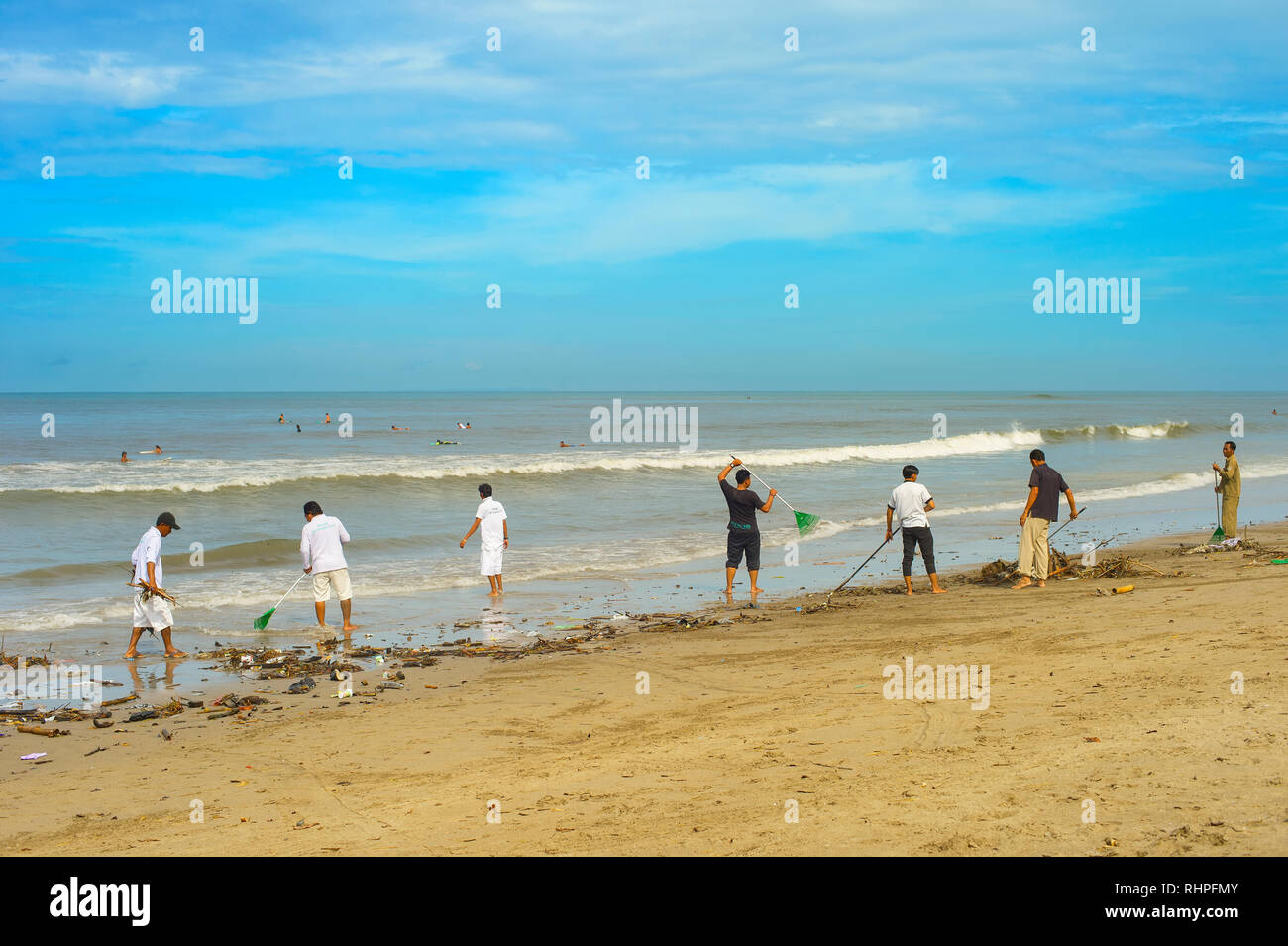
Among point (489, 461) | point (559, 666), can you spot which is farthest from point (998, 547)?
point (489, 461)

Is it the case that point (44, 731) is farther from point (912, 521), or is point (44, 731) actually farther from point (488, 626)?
point (912, 521)

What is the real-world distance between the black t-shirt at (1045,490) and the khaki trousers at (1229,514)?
14.2 ft

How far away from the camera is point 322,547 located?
11.5 meters

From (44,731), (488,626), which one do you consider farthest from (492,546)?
(44,731)

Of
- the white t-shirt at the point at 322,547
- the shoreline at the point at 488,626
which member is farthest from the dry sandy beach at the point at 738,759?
the white t-shirt at the point at 322,547

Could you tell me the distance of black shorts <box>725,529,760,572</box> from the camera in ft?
41.3

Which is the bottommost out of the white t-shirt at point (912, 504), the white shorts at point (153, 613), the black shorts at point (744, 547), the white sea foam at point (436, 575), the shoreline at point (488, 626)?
the shoreline at point (488, 626)

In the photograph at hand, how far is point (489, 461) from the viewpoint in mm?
35812

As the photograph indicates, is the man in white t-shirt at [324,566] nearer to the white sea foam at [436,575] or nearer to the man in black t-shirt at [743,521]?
the white sea foam at [436,575]

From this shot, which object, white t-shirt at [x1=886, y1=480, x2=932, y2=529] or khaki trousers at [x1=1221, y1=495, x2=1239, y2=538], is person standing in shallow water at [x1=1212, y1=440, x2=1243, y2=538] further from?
white t-shirt at [x1=886, y1=480, x2=932, y2=529]

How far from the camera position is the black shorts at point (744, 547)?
12.6m

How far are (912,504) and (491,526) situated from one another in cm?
590

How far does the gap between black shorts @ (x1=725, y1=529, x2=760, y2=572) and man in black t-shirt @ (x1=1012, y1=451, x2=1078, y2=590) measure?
3369 millimetres
